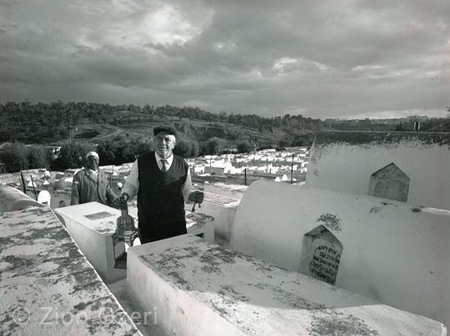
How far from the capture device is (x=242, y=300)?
2.53m

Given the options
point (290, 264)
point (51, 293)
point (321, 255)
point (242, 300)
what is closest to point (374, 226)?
point (321, 255)

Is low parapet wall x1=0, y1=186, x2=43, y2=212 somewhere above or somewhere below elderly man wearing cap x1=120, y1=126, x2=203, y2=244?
below

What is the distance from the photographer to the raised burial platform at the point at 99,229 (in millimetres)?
4293

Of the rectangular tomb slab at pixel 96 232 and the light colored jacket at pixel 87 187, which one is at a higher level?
the light colored jacket at pixel 87 187

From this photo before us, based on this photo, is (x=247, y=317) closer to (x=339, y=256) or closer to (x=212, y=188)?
(x=339, y=256)

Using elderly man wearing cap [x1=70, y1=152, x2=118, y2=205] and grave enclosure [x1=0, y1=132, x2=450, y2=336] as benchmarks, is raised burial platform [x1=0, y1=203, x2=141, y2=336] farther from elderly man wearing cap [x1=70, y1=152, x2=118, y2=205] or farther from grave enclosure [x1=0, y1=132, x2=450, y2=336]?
elderly man wearing cap [x1=70, y1=152, x2=118, y2=205]

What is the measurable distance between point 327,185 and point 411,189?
5.58ft

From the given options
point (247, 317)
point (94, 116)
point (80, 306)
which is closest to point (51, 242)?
point (80, 306)

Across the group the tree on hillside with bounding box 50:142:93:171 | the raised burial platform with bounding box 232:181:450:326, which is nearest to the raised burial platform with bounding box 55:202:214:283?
the raised burial platform with bounding box 232:181:450:326

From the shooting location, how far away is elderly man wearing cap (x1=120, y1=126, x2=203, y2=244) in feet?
12.9

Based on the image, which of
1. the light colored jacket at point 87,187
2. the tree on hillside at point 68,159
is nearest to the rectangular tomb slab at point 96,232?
the light colored jacket at point 87,187

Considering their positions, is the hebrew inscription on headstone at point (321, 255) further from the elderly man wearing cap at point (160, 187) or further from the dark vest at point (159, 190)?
the dark vest at point (159, 190)

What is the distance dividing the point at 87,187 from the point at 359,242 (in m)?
4.97

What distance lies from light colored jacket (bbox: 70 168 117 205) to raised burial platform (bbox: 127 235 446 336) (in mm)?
3003
